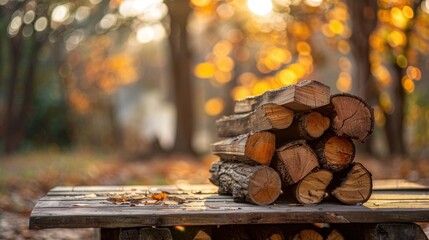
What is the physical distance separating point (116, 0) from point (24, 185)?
10608mm

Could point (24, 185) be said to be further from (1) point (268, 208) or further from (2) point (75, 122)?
(2) point (75, 122)

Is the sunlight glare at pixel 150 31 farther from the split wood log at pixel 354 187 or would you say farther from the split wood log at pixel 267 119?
the split wood log at pixel 354 187

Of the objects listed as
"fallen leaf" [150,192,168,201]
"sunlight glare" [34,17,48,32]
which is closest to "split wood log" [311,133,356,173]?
"fallen leaf" [150,192,168,201]

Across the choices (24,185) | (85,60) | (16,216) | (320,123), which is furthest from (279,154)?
(85,60)

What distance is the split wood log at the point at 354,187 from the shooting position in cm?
542

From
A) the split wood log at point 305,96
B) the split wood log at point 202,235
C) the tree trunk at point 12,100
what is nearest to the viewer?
the split wood log at point 305,96

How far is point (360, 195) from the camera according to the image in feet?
17.8

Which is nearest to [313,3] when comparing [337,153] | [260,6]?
[260,6]

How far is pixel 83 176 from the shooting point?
12.5 meters

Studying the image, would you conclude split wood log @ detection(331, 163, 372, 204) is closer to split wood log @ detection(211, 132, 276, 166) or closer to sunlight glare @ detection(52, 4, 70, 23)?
split wood log @ detection(211, 132, 276, 166)

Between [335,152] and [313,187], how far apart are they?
35cm

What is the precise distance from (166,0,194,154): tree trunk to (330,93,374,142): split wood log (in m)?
14.3

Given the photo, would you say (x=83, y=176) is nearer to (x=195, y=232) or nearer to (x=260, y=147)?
(x=195, y=232)

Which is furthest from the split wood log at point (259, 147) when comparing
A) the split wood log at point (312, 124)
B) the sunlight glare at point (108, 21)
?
the sunlight glare at point (108, 21)
